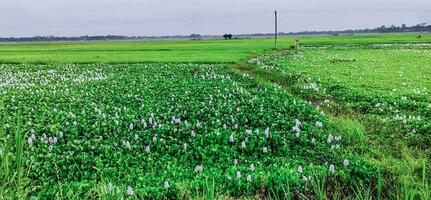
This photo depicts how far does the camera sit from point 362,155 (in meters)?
7.69

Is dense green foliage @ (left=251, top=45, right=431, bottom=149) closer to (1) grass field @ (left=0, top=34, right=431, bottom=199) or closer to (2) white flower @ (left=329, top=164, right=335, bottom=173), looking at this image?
(1) grass field @ (left=0, top=34, right=431, bottom=199)

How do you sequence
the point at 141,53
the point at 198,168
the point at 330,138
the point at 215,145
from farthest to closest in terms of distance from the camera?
the point at 141,53 → the point at 330,138 → the point at 215,145 → the point at 198,168

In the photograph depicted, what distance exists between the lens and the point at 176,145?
7977 millimetres

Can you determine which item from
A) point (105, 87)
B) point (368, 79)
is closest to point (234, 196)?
point (105, 87)

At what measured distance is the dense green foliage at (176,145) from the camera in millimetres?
6285

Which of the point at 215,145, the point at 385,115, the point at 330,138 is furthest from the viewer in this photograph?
the point at 385,115

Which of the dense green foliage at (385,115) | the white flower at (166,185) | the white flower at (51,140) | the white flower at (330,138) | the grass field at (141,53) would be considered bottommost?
the grass field at (141,53)

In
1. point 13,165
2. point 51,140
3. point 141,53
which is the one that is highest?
point 13,165

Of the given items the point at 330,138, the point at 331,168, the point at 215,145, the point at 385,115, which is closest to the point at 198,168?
the point at 215,145

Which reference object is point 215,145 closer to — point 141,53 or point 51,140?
point 51,140

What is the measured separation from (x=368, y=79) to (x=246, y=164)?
12.3m

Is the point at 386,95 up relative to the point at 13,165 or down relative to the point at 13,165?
down

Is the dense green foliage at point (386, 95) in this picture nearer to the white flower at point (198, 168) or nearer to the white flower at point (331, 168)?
the white flower at point (331, 168)

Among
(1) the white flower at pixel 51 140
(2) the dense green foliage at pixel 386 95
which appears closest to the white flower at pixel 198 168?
(1) the white flower at pixel 51 140
